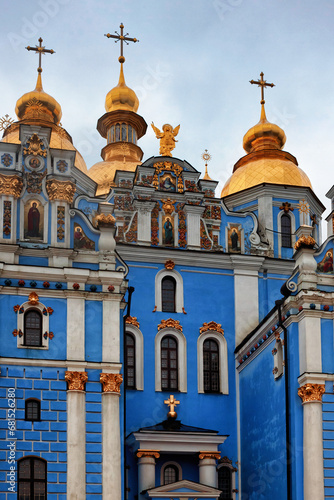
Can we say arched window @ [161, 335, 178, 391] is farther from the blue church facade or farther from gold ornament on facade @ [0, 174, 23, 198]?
gold ornament on facade @ [0, 174, 23, 198]

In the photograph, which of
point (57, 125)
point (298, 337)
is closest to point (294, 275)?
point (298, 337)

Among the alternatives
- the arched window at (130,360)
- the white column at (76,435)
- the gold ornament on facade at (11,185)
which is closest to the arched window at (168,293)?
the arched window at (130,360)

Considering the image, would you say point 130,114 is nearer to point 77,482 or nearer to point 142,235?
point 142,235

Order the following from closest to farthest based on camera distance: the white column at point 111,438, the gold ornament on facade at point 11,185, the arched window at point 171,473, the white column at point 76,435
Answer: the white column at point 76,435 → the white column at point 111,438 → the gold ornament on facade at point 11,185 → the arched window at point 171,473

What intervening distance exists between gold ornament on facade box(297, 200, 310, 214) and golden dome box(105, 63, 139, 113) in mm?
9375

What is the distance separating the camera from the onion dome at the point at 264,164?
37.4 metres

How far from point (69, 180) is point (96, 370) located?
223 inches

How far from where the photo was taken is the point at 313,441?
1064 inches

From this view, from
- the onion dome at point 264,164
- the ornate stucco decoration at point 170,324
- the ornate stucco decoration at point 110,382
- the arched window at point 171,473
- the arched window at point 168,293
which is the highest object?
the onion dome at point 264,164

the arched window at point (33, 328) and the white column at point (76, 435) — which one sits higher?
the arched window at point (33, 328)

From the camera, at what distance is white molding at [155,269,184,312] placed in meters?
32.8

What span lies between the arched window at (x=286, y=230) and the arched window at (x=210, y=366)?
200 inches

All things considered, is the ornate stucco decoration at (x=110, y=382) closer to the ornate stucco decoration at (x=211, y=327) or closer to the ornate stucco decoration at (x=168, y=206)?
the ornate stucco decoration at (x=211, y=327)

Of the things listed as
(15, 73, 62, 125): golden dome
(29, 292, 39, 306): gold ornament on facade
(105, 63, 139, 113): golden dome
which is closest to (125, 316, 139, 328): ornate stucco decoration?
(29, 292, 39, 306): gold ornament on facade
